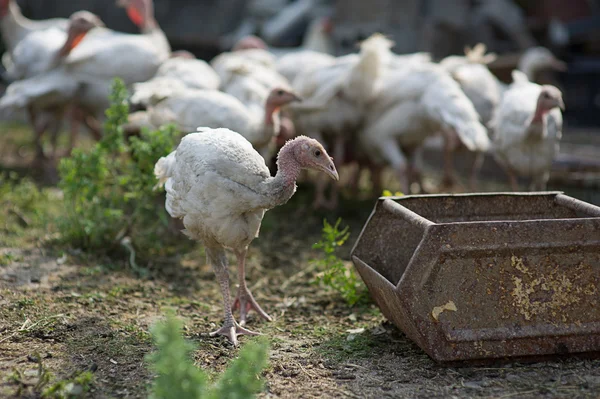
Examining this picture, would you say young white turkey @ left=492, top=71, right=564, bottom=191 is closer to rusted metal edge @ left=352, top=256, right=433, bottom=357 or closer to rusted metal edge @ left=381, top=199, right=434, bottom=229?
rusted metal edge @ left=381, top=199, right=434, bottom=229

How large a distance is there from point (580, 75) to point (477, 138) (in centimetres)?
604

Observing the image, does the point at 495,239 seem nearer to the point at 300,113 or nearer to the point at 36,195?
the point at 300,113

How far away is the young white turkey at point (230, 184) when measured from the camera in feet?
13.5

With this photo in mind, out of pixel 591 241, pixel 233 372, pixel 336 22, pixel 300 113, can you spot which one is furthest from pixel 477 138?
pixel 336 22

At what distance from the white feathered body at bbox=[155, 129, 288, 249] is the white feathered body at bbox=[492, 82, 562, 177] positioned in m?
3.30

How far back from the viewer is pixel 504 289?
3.69 m

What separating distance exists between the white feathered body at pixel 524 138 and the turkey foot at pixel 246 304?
319 cm

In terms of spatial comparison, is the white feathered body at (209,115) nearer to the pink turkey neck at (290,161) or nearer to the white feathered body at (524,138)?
the pink turkey neck at (290,161)

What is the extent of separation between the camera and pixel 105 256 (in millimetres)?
5531

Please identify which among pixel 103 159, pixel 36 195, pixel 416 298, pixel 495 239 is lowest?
pixel 36 195

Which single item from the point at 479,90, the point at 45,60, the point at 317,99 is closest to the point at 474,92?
the point at 479,90

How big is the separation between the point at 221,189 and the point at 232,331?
82 cm

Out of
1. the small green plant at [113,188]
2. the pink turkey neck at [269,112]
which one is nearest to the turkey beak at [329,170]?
the small green plant at [113,188]

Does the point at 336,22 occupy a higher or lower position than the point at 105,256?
higher
